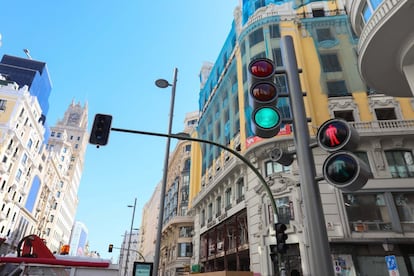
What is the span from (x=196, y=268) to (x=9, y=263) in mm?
26915

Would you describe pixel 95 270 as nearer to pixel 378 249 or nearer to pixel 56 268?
pixel 56 268

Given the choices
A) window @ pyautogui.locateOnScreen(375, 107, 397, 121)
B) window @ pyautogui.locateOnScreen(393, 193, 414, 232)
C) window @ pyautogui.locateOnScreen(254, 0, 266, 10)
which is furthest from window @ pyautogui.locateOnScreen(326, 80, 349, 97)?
window @ pyautogui.locateOnScreen(254, 0, 266, 10)

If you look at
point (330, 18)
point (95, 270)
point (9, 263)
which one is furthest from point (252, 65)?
point (330, 18)

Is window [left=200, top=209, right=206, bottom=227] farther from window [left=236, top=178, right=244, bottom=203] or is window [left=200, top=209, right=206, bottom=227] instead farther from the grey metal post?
the grey metal post

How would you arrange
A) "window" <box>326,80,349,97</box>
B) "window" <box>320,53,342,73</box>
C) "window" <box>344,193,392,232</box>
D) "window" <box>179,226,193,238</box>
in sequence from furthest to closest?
"window" <box>179,226,193,238</box> < "window" <box>320,53,342,73</box> < "window" <box>326,80,349,97</box> < "window" <box>344,193,392,232</box>

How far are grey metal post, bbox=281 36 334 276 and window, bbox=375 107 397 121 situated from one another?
20.9 meters

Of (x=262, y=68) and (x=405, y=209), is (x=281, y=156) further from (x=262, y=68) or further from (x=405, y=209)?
(x=405, y=209)

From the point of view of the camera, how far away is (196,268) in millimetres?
30625

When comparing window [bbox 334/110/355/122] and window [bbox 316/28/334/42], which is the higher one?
window [bbox 316/28/334/42]

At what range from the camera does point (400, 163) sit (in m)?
19.7

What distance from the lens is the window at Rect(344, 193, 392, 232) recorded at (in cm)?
1800

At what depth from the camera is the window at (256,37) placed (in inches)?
1047

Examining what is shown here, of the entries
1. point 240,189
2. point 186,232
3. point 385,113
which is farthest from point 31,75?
point 385,113

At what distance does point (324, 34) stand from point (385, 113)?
9.27 meters
